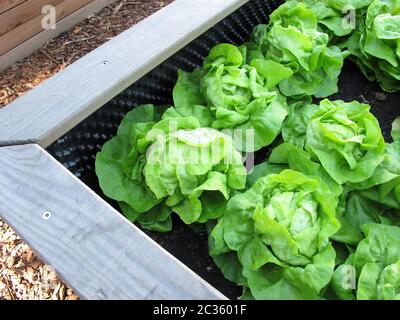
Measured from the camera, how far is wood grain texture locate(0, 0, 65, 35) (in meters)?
2.09

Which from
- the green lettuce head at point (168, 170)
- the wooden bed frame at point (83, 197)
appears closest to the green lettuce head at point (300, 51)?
the wooden bed frame at point (83, 197)

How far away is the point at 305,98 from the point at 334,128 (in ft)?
1.04

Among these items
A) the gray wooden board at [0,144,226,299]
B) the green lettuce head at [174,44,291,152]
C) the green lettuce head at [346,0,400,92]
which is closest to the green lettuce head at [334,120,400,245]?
the green lettuce head at [174,44,291,152]

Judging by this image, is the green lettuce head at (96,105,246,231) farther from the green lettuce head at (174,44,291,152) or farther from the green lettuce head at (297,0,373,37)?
the green lettuce head at (297,0,373,37)

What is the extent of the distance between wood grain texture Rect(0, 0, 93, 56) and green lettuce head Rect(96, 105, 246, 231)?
1.29 metres

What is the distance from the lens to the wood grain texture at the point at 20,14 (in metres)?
2.09

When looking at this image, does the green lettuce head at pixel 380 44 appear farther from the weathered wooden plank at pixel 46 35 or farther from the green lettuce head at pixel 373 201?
the weathered wooden plank at pixel 46 35

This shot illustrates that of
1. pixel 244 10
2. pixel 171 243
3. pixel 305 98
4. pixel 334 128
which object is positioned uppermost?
pixel 244 10

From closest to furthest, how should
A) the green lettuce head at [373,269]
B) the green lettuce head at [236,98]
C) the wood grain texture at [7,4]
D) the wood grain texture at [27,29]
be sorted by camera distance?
the green lettuce head at [373,269], the green lettuce head at [236,98], the wood grain texture at [7,4], the wood grain texture at [27,29]

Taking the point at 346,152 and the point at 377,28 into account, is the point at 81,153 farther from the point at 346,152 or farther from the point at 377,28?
the point at 377,28

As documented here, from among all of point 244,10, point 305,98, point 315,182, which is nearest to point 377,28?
point 305,98

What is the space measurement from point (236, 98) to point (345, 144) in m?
0.32

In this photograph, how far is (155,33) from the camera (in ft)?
4.00

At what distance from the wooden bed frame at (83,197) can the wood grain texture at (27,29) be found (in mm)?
1209
